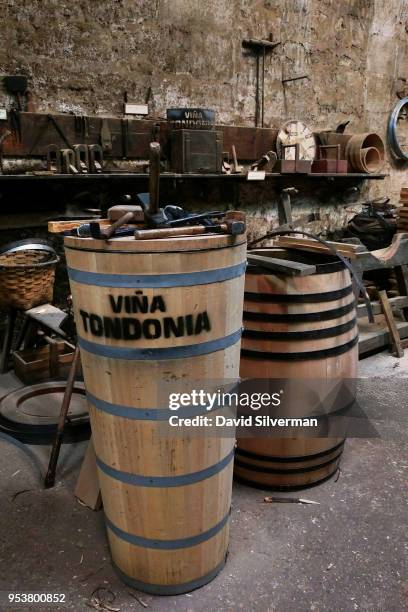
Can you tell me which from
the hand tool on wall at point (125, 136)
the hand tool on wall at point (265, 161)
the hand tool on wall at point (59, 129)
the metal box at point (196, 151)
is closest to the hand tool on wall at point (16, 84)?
the hand tool on wall at point (59, 129)

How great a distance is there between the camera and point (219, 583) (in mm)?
1575

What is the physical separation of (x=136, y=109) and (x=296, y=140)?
1.78 m

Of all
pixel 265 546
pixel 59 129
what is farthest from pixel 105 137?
pixel 265 546

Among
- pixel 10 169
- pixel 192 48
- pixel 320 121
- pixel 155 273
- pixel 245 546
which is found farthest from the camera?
pixel 320 121

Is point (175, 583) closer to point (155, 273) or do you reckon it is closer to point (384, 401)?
point (155, 273)

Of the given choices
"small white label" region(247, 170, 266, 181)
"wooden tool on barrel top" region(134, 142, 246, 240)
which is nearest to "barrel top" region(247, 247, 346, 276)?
"wooden tool on barrel top" region(134, 142, 246, 240)

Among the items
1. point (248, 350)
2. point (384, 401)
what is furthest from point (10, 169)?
point (384, 401)

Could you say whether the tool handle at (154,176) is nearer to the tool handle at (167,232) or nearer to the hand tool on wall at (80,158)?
the tool handle at (167,232)

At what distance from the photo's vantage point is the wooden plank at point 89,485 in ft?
6.34

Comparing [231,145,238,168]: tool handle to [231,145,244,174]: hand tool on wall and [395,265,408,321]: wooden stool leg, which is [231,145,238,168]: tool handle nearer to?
[231,145,244,174]: hand tool on wall

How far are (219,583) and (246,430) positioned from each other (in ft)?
1.90

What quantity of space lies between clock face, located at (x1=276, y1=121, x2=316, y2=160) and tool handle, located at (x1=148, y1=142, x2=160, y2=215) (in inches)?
149

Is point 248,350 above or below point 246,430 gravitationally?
above

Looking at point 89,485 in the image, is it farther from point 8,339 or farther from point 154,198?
point 8,339
